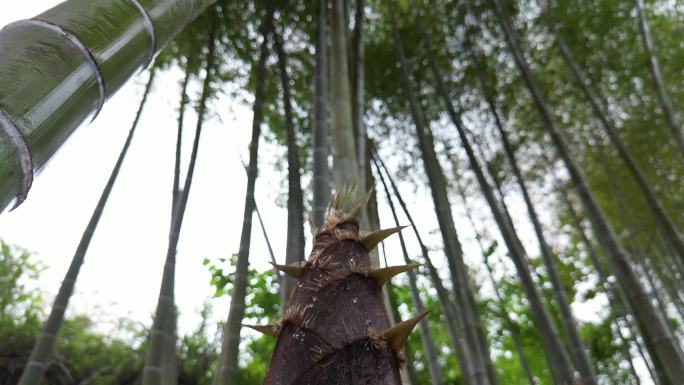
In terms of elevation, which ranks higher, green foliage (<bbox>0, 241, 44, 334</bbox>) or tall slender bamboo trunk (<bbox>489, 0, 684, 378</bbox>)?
green foliage (<bbox>0, 241, 44, 334</bbox>)

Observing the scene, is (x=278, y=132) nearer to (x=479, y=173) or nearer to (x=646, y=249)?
(x=479, y=173)

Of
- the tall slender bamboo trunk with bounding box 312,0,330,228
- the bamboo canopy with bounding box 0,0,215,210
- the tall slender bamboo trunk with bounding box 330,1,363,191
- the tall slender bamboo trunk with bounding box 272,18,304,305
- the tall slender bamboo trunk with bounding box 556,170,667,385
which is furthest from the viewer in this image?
the tall slender bamboo trunk with bounding box 556,170,667,385

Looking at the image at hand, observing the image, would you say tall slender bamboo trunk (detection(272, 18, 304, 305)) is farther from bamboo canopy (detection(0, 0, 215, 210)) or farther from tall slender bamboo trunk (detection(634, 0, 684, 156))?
tall slender bamboo trunk (detection(634, 0, 684, 156))

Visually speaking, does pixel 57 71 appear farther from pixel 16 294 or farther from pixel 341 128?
pixel 16 294

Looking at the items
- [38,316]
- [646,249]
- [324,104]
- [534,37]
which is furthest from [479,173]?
[38,316]

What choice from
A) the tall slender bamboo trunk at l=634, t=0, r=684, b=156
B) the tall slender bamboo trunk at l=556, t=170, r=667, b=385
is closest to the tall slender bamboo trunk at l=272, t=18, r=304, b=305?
the tall slender bamboo trunk at l=634, t=0, r=684, b=156

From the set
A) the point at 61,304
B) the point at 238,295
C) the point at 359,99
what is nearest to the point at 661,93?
the point at 359,99

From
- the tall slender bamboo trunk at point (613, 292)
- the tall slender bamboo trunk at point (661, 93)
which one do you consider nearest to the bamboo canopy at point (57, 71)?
the tall slender bamboo trunk at point (661, 93)
